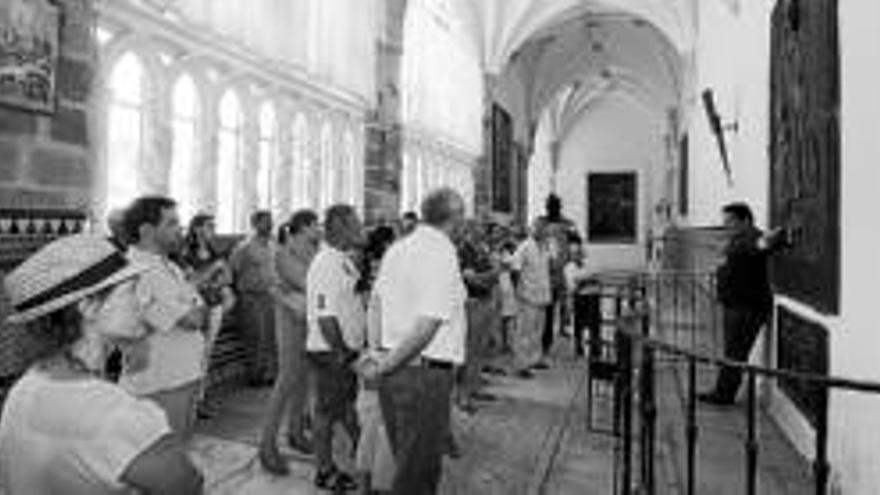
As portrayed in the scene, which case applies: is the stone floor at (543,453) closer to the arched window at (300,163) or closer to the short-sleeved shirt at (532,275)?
the short-sleeved shirt at (532,275)

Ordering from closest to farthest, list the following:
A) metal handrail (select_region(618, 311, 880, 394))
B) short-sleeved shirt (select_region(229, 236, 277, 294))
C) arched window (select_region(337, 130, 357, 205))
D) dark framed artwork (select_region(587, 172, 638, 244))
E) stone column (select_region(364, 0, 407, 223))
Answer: metal handrail (select_region(618, 311, 880, 394)) → short-sleeved shirt (select_region(229, 236, 277, 294)) → arched window (select_region(337, 130, 357, 205)) → stone column (select_region(364, 0, 407, 223)) → dark framed artwork (select_region(587, 172, 638, 244))

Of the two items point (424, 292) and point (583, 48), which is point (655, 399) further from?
point (583, 48)

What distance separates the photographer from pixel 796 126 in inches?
204

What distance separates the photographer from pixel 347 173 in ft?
31.4

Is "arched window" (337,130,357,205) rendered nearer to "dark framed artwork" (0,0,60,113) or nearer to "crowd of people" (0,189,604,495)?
"crowd of people" (0,189,604,495)

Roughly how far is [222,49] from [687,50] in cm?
1075

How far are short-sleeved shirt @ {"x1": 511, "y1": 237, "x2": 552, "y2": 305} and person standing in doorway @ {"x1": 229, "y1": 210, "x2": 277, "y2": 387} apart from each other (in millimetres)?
2325

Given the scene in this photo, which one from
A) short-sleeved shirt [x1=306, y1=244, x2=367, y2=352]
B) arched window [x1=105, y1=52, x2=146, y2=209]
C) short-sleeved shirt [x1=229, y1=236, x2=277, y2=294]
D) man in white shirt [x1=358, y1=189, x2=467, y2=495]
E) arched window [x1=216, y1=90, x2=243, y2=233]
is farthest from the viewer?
arched window [x1=216, y1=90, x2=243, y2=233]

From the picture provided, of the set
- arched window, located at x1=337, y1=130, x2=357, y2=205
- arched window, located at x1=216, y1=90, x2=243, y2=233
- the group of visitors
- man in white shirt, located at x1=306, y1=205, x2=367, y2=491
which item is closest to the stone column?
arched window, located at x1=337, y1=130, x2=357, y2=205

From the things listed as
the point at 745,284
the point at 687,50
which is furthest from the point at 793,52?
the point at 687,50

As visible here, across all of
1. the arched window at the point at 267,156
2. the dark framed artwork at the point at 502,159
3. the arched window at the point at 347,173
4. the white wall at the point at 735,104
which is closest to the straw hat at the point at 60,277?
the white wall at the point at 735,104

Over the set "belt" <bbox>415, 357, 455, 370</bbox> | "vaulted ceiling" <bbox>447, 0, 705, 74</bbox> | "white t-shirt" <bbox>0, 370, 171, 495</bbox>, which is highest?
"vaulted ceiling" <bbox>447, 0, 705, 74</bbox>

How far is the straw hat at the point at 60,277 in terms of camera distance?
133cm

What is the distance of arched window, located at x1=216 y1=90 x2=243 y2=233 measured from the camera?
7172 mm
